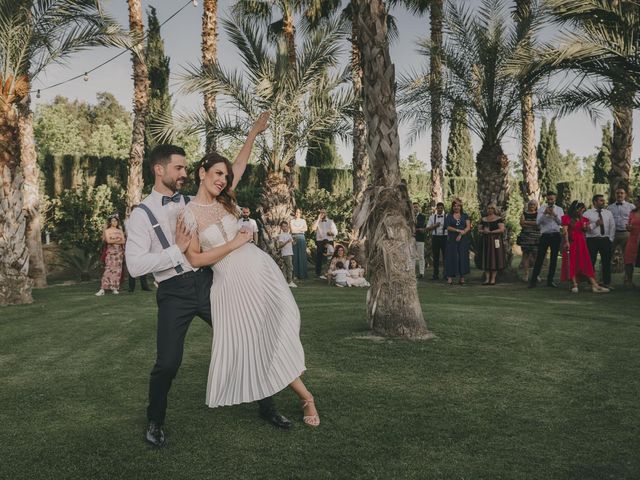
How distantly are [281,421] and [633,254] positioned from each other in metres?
10.8

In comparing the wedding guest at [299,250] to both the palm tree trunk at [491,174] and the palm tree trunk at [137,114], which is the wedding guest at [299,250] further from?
the palm tree trunk at [491,174]

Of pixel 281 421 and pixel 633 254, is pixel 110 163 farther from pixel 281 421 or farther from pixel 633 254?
pixel 281 421

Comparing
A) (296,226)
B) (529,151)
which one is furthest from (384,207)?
(529,151)

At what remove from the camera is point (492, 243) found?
15039 millimetres

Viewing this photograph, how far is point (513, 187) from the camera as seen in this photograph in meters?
33.4

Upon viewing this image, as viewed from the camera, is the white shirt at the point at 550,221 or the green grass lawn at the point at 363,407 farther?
the white shirt at the point at 550,221

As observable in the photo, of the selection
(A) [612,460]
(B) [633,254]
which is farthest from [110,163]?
(A) [612,460]

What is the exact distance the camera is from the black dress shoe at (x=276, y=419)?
4574mm

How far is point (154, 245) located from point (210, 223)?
39 centimetres

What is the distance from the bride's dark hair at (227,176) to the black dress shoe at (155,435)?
1481mm

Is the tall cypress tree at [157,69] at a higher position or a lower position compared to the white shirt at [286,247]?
higher

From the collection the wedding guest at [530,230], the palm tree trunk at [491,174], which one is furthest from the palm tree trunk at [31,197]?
the wedding guest at [530,230]

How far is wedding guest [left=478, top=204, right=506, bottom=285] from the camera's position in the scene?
15.0m

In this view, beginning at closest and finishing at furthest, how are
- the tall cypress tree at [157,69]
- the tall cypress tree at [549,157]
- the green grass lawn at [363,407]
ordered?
the green grass lawn at [363,407] < the tall cypress tree at [157,69] < the tall cypress tree at [549,157]
